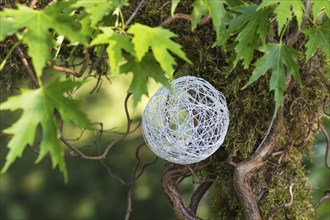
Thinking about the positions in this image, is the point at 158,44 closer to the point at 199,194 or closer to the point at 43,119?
the point at 43,119

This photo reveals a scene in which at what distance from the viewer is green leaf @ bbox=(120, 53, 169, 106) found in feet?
3.79

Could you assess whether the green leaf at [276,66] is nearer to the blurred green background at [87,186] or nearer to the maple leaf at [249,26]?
the maple leaf at [249,26]

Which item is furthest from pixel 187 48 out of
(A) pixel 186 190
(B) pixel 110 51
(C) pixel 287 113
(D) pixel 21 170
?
(D) pixel 21 170

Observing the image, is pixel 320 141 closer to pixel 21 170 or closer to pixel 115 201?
pixel 115 201

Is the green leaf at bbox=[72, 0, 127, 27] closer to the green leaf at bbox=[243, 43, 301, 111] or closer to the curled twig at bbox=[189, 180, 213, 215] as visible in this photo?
the green leaf at bbox=[243, 43, 301, 111]

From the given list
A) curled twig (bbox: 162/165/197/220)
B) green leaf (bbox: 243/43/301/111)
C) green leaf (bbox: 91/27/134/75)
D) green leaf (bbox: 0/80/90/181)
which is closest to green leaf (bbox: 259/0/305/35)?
green leaf (bbox: 243/43/301/111)

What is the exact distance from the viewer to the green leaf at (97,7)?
3.65 ft

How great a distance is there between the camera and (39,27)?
1.07 metres

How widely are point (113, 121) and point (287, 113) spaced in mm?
1712

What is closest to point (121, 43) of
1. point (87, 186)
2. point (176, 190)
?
point (176, 190)

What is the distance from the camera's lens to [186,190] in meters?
2.81

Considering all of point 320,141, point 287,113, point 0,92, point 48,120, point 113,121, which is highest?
point 48,120

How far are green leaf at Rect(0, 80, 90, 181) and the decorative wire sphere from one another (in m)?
0.30

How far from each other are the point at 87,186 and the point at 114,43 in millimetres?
2485
